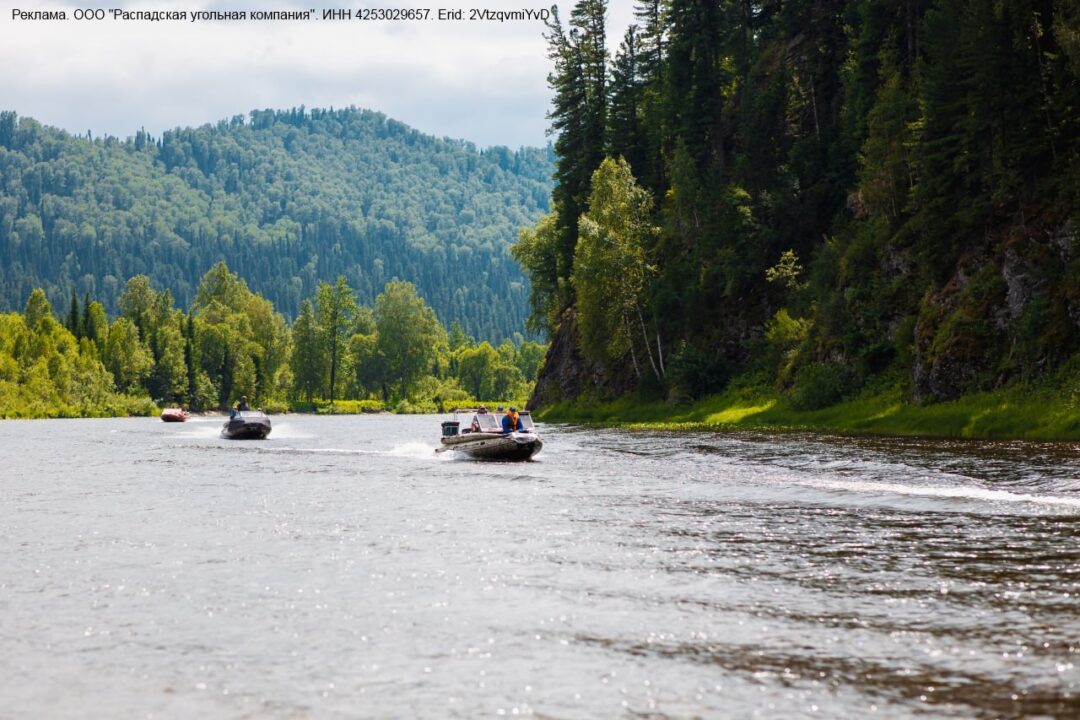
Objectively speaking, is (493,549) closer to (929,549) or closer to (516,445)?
(929,549)

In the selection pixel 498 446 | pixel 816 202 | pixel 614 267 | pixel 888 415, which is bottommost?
pixel 498 446

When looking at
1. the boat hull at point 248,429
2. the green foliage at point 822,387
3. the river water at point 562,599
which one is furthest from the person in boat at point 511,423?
the boat hull at point 248,429

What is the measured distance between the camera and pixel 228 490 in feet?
125

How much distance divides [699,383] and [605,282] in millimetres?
12803

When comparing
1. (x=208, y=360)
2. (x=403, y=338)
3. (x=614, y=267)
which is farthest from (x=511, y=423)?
(x=403, y=338)

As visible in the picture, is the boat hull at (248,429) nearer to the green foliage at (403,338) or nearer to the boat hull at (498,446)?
the boat hull at (498,446)

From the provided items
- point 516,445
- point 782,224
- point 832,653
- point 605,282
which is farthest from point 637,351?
point 832,653

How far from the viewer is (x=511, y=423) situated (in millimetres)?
51281

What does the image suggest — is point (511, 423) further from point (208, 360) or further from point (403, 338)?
point (403, 338)

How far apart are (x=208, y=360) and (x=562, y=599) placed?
567 feet

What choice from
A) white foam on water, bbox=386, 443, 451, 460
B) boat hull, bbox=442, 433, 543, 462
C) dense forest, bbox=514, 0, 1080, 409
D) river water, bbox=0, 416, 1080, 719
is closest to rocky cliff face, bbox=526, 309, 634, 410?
dense forest, bbox=514, 0, 1080, 409

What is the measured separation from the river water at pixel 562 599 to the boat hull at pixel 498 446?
12299 millimetres

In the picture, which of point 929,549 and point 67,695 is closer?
point 67,695

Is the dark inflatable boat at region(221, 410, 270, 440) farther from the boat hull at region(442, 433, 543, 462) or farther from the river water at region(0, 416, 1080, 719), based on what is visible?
the river water at region(0, 416, 1080, 719)
